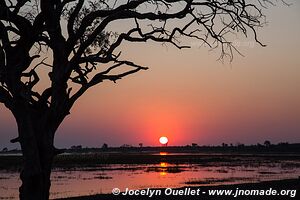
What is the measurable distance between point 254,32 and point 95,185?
91.6 feet

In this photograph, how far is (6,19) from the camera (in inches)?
464

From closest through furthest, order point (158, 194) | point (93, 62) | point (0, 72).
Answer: point (0, 72) < point (93, 62) < point (158, 194)

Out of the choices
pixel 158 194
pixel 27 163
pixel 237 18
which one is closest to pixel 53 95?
pixel 27 163

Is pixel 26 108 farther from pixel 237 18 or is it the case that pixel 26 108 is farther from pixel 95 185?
pixel 95 185

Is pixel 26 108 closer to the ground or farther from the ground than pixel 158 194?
farther from the ground

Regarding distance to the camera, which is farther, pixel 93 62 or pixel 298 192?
pixel 298 192

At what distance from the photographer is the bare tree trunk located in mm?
11328

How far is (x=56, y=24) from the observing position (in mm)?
11992

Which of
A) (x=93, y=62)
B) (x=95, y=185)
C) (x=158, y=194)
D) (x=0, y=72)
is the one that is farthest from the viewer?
(x=95, y=185)

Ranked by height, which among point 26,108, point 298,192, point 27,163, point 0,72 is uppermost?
point 0,72

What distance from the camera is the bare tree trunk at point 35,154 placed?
11.3 meters

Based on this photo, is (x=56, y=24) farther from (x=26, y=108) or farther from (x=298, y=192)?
(x=298, y=192)

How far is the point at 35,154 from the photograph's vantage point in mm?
11375

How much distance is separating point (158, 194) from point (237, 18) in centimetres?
1207
